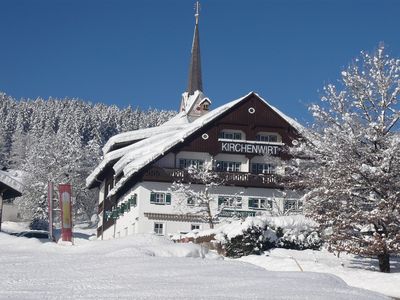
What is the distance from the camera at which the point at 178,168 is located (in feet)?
153

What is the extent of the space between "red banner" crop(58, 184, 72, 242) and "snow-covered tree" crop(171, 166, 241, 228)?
1602 cm

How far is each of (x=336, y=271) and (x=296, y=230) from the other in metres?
5.46

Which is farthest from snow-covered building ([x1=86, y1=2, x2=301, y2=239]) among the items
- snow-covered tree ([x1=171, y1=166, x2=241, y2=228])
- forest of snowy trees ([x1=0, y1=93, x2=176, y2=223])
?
forest of snowy trees ([x1=0, y1=93, x2=176, y2=223])

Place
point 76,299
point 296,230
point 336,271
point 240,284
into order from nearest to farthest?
point 76,299
point 240,284
point 336,271
point 296,230

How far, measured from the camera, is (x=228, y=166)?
48.5 m

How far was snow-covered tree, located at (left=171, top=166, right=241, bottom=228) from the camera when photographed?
4447 centimetres

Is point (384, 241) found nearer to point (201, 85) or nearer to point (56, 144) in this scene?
point (201, 85)

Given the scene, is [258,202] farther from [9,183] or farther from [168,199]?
[9,183]

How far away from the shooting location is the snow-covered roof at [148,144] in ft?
A: 148

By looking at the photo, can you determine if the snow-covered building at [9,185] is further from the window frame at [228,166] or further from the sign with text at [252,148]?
the sign with text at [252,148]

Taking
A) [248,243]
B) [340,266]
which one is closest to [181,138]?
[248,243]

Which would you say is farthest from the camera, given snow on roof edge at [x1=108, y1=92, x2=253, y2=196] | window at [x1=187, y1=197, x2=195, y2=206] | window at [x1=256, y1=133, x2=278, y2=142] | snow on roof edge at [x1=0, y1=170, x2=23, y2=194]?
window at [x1=256, y1=133, x2=278, y2=142]

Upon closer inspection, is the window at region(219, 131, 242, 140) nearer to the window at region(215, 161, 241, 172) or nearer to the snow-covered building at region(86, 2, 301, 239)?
the snow-covered building at region(86, 2, 301, 239)

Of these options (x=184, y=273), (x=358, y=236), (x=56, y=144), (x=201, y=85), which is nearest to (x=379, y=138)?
(x=358, y=236)
